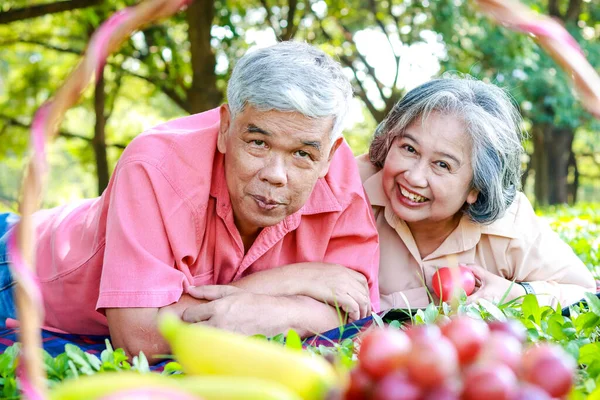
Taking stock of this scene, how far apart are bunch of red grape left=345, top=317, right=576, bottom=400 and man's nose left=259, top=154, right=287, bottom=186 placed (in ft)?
4.61

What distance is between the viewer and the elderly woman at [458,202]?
3.30 metres

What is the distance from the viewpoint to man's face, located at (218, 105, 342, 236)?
8.50 ft

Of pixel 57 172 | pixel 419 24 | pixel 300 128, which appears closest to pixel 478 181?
pixel 300 128

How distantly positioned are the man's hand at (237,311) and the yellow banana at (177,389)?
1557 millimetres

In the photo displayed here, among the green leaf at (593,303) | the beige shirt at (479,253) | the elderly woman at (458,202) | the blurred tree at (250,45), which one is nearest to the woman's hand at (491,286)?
the elderly woman at (458,202)

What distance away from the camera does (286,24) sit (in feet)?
34.0

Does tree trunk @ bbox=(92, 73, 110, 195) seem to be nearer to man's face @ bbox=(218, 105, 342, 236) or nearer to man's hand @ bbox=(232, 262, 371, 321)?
man's hand @ bbox=(232, 262, 371, 321)

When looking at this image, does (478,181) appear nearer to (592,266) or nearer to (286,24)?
(592,266)

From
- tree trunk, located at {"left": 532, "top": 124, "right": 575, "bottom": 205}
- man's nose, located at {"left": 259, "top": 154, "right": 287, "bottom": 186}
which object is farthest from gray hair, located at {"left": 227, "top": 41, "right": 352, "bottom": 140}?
tree trunk, located at {"left": 532, "top": 124, "right": 575, "bottom": 205}

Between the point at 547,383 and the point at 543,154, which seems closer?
the point at 547,383

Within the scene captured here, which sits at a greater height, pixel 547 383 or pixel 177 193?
pixel 547 383

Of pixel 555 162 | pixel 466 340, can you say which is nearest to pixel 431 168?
pixel 466 340

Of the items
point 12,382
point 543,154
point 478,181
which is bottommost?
point 543,154

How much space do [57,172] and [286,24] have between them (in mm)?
30606
